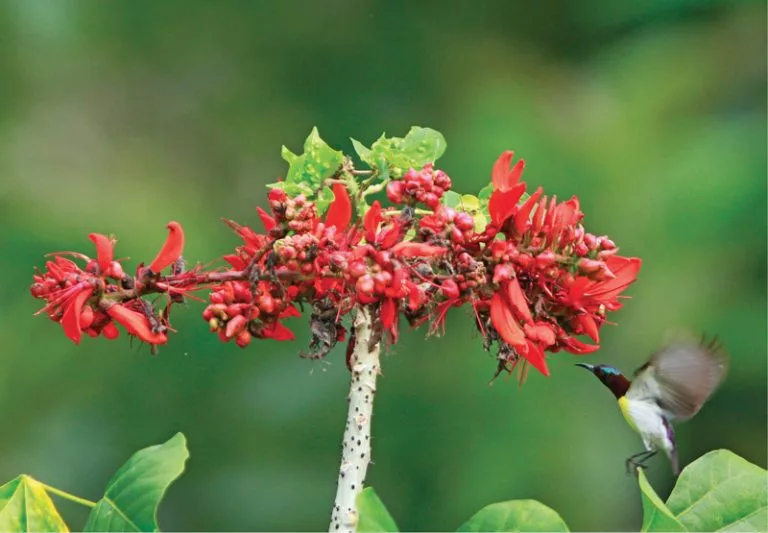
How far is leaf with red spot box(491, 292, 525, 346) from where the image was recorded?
625mm

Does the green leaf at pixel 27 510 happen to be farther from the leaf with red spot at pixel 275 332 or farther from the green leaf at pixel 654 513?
the green leaf at pixel 654 513

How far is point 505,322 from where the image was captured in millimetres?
631

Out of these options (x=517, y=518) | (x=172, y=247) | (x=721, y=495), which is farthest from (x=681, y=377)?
(x=172, y=247)

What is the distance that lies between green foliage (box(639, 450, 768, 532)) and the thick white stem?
0.21 meters

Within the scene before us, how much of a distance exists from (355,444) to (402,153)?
200 mm

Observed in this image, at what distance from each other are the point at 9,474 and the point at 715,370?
1.30 m

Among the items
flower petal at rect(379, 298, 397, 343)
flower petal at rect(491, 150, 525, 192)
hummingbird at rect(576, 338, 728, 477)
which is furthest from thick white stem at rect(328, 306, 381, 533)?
hummingbird at rect(576, 338, 728, 477)

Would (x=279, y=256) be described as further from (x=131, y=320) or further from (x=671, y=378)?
(x=671, y=378)

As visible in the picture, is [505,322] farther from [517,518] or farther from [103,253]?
[103,253]

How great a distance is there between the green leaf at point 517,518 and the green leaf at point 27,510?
26 centimetres

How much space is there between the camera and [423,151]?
715 mm

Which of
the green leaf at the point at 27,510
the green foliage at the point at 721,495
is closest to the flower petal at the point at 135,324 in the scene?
the green leaf at the point at 27,510

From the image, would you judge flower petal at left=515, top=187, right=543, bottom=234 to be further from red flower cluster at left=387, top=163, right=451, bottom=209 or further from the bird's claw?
the bird's claw

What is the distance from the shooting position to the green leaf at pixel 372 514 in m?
0.57
